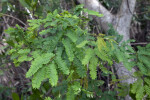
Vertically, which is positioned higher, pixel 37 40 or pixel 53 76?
pixel 37 40

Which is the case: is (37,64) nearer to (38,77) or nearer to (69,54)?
(38,77)

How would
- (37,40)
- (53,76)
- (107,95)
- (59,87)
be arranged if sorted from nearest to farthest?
(53,76) → (37,40) → (59,87) → (107,95)

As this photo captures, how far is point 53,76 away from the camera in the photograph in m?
0.99

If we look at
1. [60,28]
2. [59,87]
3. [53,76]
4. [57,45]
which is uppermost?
[60,28]

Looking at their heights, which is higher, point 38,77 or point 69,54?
point 69,54

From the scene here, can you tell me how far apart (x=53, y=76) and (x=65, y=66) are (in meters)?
0.14

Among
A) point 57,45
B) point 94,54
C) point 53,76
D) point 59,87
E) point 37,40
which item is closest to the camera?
point 53,76

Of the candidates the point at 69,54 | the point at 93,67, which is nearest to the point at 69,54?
the point at 69,54

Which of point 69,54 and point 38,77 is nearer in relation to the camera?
point 38,77

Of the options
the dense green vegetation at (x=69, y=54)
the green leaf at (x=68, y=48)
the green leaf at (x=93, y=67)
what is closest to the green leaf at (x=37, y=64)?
the dense green vegetation at (x=69, y=54)

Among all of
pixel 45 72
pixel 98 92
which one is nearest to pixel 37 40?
pixel 45 72

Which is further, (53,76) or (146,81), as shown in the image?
(146,81)

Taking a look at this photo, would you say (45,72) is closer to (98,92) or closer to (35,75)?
(35,75)

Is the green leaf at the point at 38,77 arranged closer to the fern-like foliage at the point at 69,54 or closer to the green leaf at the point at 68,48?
the fern-like foliage at the point at 69,54
